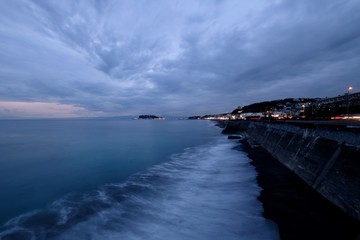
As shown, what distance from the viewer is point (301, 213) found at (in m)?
8.29

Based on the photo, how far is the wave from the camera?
26.3ft

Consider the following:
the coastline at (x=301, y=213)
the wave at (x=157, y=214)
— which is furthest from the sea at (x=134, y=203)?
the coastline at (x=301, y=213)

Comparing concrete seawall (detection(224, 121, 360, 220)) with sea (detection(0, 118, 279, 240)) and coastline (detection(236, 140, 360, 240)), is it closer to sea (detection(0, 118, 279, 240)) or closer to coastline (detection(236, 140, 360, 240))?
coastline (detection(236, 140, 360, 240))

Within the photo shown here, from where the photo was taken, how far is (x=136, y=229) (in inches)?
333

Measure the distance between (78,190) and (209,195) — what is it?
9106 millimetres

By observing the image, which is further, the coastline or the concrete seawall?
the concrete seawall

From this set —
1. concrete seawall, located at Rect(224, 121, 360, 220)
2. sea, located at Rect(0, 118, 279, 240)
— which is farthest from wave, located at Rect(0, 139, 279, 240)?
concrete seawall, located at Rect(224, 121, 360, 220)

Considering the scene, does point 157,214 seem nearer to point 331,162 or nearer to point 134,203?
point 134,203

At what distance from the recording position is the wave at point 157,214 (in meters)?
8.02

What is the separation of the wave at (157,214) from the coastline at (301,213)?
55 cm

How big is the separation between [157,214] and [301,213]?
21.9ft

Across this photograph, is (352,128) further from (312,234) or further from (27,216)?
(27,216)

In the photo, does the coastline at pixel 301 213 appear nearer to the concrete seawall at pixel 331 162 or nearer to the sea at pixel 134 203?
the concrete seawall at pixel 331 162

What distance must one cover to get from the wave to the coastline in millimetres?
550
